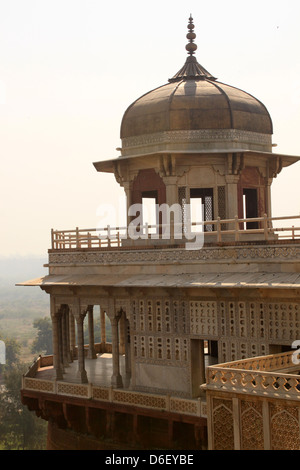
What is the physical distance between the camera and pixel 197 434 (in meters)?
18.1

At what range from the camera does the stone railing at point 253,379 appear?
1352 cm

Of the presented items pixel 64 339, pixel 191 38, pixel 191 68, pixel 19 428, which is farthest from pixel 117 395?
pixel 19 428

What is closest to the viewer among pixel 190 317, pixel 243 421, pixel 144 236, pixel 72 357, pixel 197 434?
pixel 243 421

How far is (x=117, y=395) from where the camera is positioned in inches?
795

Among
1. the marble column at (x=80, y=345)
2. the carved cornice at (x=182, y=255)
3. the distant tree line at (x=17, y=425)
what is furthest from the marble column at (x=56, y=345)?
the distant tree line at (x=17, y=425)

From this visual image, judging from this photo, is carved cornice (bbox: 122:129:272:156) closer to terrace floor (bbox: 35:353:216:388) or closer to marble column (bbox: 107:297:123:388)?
marble column (bbox: 107:297:123:388)

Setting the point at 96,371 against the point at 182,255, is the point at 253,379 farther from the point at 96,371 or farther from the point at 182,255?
the point at 96,371

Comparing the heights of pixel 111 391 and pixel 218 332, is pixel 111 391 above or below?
below

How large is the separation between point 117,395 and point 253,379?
22.2 ft

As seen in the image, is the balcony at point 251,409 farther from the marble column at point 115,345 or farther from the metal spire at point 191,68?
the metal spire at point 191,68

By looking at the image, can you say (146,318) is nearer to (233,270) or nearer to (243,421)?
(233,270)

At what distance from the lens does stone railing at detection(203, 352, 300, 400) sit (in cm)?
1352

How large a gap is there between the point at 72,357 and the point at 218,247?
8.34m

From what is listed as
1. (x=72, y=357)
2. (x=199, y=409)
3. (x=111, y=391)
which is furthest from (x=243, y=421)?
(x=72, y=357)
